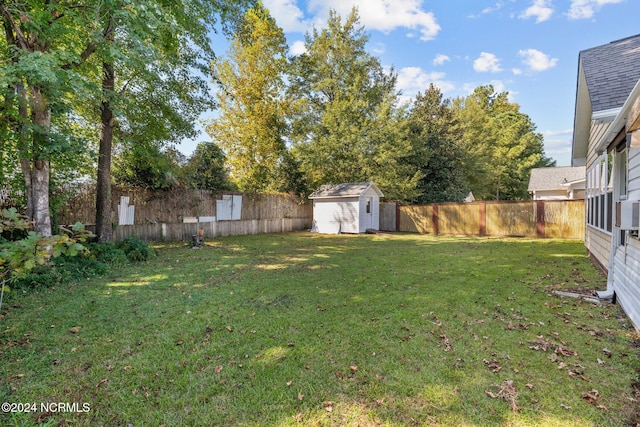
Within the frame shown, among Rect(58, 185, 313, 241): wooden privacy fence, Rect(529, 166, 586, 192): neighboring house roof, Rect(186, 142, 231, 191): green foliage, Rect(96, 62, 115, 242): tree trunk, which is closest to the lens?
Rect(96, 62, 115, 242): tree trunk

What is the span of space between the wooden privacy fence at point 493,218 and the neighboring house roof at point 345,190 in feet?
6.60

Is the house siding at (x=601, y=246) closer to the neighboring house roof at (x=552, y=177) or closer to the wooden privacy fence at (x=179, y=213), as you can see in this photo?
the wooden privacy fence at (x=179, y=213)

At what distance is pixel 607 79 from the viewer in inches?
185

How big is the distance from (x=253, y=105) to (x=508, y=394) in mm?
17489

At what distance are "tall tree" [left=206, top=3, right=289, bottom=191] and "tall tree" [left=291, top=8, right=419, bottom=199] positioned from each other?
5.45 feet

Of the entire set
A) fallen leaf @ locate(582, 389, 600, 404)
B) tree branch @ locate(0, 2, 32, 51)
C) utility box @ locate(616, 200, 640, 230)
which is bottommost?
fallen leaf @ locate(582, 389, 600, 404)

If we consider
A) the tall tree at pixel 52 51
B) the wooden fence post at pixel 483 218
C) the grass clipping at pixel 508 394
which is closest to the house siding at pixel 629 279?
the grass clipping at pixel 508 394

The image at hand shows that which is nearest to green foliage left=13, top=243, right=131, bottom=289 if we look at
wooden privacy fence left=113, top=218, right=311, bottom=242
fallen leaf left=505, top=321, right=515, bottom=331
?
wooden privacy fence left=113, top=218, right=311, bottom=242

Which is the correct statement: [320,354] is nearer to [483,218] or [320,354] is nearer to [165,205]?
[165,205]

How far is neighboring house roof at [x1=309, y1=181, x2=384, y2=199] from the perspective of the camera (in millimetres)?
15145

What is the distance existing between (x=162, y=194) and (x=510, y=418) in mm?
11850

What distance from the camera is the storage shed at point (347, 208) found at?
15203mm

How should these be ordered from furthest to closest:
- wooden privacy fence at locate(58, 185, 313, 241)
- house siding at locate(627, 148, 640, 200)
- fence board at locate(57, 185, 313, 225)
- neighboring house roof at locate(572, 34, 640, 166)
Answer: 1. wooden privacy fence at locate(58, 185, 313, 241)
2. fence board at locate(57, 185, 313, 225)
3. neighboring house roof at locate(572, 34, 640, 166)
4. house siding at locate(627, 148, 640, 200)

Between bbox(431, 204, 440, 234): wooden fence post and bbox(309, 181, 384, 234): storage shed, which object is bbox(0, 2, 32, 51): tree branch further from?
bbox(431, 204, 440, 234): wooden fence post
